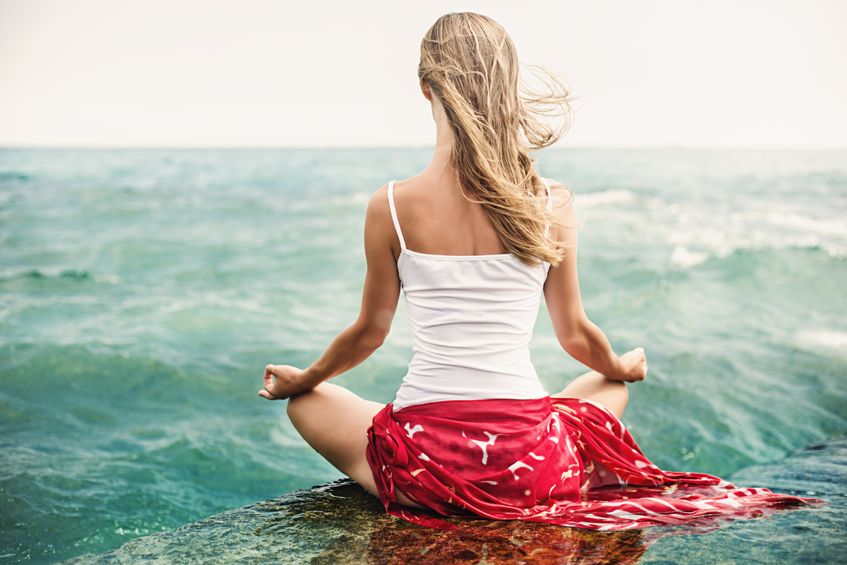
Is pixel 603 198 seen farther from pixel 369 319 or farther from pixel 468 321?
pixel 468 321

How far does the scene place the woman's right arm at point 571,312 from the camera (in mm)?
2486

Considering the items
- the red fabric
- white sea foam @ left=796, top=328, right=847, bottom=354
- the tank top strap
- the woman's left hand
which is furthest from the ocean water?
the woman's left hand

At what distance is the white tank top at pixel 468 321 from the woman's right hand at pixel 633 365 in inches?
25.4

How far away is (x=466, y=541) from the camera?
7.65ft

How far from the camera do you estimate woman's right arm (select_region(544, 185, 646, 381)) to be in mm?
2486

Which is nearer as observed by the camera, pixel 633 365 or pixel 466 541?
pixel 466 541

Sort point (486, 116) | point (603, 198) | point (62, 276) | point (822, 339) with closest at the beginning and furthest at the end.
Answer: point (486, 116) → point (822, 339) → point (62, 276) → point (603, 198)

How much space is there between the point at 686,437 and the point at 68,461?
419 centimetres

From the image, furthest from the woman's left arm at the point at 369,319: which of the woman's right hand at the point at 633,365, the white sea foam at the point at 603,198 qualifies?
the white sea foam at the point at 603,198

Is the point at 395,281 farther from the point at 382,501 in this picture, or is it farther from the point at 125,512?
the point at 125,512

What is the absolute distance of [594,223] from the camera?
640 inches

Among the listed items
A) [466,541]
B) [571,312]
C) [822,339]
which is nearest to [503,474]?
[466,541]

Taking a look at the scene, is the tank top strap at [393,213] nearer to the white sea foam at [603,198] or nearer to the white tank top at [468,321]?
the white tank top at [468,321]

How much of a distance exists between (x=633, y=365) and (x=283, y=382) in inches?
54.8
